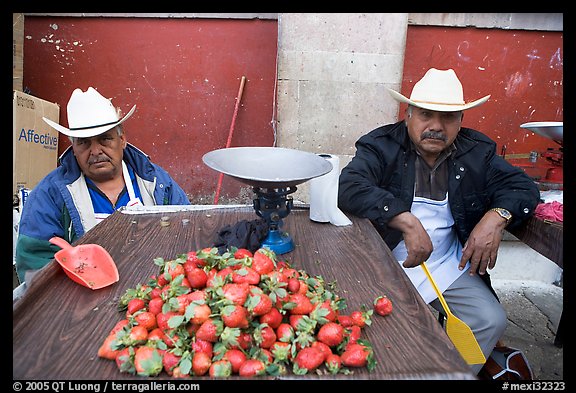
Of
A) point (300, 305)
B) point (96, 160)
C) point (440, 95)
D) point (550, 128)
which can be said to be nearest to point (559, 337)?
point (550, 128)

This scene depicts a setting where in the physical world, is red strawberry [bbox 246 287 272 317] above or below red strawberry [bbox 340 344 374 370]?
above

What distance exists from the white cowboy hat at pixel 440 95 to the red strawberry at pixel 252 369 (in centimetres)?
163

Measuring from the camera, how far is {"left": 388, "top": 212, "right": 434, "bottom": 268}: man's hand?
1749 mm

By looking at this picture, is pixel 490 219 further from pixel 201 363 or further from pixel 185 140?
pixel 185 140

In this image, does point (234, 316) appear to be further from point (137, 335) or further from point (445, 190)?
point (445, 190)

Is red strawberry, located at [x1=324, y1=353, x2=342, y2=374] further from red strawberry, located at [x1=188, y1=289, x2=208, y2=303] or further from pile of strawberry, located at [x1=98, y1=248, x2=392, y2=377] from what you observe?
red strawberry, located at [x1=188, y1=289, x2=208, y2=303]

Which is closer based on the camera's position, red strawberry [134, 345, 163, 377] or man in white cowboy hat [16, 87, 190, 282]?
red strawberry [134, 345, 163, 377]

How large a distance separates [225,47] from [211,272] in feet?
10.2

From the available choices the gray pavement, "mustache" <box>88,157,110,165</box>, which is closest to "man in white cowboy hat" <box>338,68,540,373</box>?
the gray pavement

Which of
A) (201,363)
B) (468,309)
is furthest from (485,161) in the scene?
(201,363)

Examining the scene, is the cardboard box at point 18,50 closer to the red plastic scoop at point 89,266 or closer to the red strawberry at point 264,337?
the red plastic scoop at point 89,266

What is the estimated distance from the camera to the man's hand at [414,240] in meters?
1.75

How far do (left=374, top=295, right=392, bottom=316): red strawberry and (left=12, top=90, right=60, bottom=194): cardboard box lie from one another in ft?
10.7

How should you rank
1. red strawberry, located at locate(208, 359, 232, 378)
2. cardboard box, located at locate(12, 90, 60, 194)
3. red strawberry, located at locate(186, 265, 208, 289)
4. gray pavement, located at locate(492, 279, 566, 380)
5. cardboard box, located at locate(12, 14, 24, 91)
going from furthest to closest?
cardboard box, located at locate(12, 14, 24, 91)
cardboard box, located at locate(12, 90, 60, 194)
gray pavement, located at locate(492, 279, 566, 380)
red strawberry, located at locate(186, 265, 208, 289)
red strawberry, located at locate(208, 359, 232, 378)
